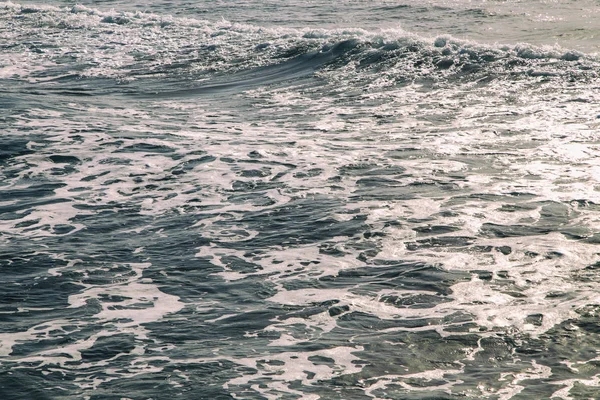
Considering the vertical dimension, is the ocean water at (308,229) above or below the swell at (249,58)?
below

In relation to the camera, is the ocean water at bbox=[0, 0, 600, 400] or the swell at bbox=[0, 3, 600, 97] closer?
the ocean water at bbox=[0, 0, 600, 400]

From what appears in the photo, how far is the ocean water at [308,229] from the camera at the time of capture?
6180 mm

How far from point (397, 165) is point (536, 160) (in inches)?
76.3

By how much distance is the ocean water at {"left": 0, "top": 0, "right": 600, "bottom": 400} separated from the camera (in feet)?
20.3

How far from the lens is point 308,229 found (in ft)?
29.4

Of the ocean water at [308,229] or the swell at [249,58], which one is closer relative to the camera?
the ocean water at [308,229]

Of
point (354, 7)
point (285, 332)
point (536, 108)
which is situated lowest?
point (285, 332)

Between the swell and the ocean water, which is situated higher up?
the swell

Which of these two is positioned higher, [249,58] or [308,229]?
[249,58]

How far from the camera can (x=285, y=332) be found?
265 inches

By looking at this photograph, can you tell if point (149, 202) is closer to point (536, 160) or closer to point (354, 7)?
point (536, 160)

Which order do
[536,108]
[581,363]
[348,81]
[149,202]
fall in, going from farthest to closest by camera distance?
1. [348,81]
2. [536,108]
3. [149,202]
4. [581,363]

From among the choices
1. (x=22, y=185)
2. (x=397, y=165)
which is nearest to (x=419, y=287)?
(x=397, y=165)

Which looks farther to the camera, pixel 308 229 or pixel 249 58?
pixel 249 58
